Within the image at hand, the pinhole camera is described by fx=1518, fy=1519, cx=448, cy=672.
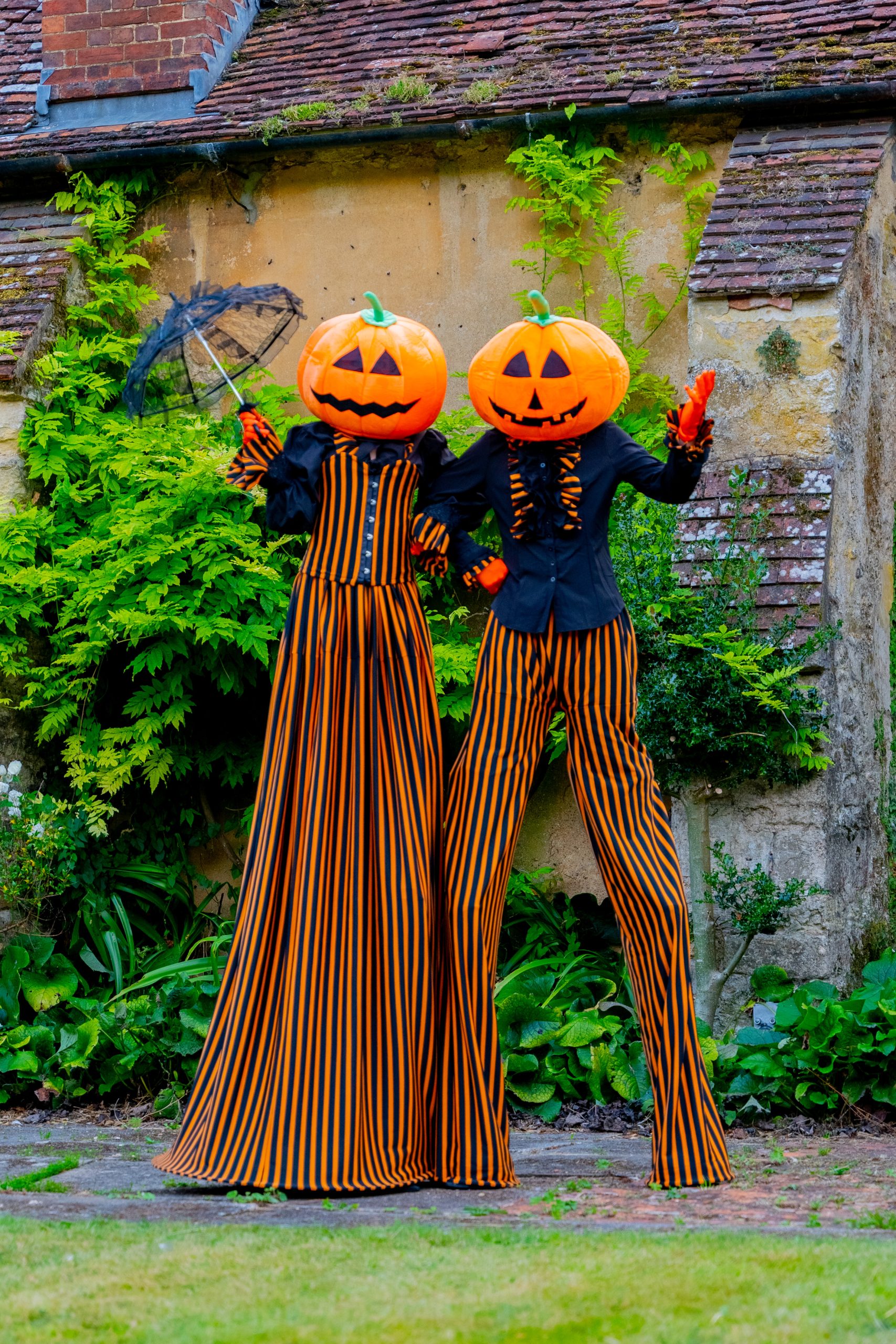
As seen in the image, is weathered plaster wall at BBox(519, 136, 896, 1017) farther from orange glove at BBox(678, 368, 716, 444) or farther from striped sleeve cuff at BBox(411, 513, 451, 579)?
striped sleeve cuff at BBox(411, 513, 451, 579)

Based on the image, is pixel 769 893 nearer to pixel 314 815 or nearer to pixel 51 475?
pixel 314 815

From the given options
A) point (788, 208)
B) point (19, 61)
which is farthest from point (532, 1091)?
point (19, 61)

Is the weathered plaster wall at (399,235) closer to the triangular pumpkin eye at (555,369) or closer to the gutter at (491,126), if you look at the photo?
the gutter at (491,126)

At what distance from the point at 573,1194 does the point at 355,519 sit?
182 cm

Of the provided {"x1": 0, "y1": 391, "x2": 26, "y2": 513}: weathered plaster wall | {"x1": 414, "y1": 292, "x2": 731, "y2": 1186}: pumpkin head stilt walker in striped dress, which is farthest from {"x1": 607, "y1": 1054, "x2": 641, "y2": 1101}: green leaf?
{"x1": 0, "y1": 391, "x2": 26, "y2": 513}: weathered plaster wall

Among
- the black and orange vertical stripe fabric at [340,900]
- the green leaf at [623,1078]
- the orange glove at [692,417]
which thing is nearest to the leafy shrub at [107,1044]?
the green leaf at [623,1078]

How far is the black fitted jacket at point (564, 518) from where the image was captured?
387 cm

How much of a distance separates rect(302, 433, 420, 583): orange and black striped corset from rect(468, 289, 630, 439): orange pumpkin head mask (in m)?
0.33

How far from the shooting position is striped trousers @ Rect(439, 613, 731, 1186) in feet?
12.6

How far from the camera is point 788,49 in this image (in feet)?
21.2

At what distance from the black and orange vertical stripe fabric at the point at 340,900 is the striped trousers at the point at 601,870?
10 cm

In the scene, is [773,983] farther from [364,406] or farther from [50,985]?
[50,985]

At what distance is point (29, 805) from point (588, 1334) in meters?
4.42

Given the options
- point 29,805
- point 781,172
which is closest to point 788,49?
point 781,172
